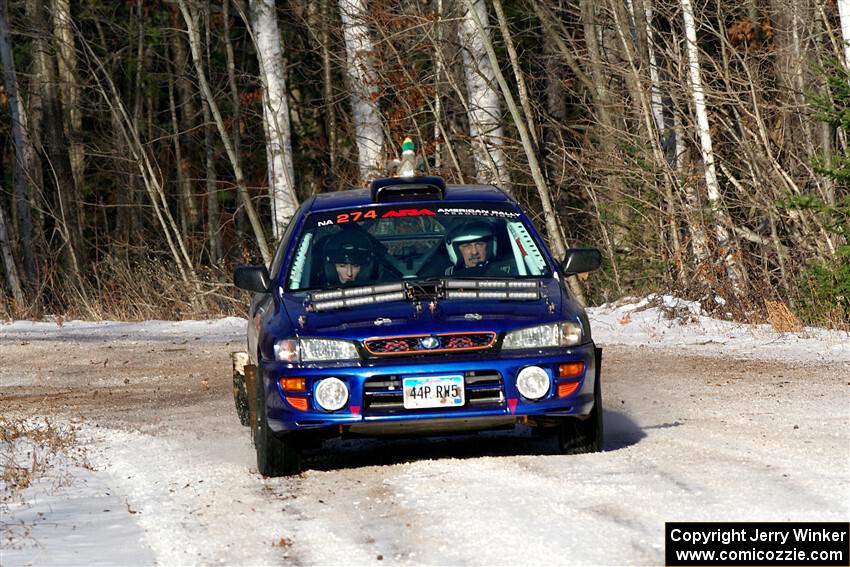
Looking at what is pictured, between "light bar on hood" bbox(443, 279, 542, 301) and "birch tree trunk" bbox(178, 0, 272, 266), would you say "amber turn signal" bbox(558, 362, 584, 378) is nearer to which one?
"light bar on hood" bbox(443, 279, 542, 301)

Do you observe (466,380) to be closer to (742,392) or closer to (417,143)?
(742,392)

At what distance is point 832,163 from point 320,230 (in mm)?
9008

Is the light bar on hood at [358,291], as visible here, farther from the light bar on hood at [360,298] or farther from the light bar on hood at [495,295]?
the light bar on hood at [495,295]

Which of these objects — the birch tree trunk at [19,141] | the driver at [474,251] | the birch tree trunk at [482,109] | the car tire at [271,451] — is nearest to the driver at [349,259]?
the driver at [474,251]

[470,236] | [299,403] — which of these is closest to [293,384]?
[299,403]

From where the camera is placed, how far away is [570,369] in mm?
8406

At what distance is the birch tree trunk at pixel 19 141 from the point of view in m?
Result: 34.3

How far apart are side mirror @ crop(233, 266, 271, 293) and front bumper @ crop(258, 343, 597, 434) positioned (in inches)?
47.5

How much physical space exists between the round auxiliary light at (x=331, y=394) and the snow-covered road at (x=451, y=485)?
42 cm

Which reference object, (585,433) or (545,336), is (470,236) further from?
(585,433)

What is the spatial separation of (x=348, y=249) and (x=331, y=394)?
1.56m

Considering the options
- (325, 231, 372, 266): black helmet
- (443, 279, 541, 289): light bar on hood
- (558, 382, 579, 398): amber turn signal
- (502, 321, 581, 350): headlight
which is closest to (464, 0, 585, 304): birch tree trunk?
(325, 231, 372, 266): black helmet

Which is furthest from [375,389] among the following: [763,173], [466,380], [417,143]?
[417,143]

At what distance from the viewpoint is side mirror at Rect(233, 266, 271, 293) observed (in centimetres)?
948
